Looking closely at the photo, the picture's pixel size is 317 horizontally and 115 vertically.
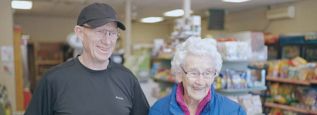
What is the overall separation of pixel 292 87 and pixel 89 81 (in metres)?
4.19

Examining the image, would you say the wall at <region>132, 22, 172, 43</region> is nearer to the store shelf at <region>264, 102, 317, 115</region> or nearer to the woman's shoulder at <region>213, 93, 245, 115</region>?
the store shelf at <region>264, 102, 317, 115</region>

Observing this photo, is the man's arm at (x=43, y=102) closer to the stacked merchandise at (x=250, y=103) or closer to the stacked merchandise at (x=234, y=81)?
the stacked merchandise at (x=234, y=81)

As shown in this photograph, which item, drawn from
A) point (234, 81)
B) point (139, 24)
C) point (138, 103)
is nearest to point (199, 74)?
point (138, 103)

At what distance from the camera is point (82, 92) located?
1.51 metres

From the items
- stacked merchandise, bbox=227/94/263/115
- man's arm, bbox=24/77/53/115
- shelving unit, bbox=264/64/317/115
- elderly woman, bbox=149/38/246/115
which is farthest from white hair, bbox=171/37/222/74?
shelving unit, bbox=264/64/317/115

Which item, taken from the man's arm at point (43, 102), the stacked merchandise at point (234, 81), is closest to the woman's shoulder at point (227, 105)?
the man's arm at point (43, 102)

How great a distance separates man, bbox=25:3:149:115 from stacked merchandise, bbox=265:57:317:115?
12.2ft

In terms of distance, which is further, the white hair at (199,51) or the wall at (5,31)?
the wall at (5,31)

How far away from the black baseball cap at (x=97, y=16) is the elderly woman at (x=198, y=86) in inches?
15.8

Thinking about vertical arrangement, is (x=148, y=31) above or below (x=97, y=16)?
above

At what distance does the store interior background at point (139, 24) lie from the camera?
15.4ft

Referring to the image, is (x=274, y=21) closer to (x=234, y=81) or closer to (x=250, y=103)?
(x=250, y=103)

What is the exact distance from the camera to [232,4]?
A: 698 cm

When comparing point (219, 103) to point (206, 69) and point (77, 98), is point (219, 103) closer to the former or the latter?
point (206, 69)
